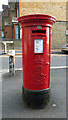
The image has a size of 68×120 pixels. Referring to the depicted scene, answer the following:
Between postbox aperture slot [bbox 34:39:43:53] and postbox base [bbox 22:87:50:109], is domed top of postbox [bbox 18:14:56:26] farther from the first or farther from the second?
postbox base [bbox 22:87:50:109]

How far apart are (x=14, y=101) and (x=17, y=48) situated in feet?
61.6

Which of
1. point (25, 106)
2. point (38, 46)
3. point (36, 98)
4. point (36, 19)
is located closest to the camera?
point (36, 19)

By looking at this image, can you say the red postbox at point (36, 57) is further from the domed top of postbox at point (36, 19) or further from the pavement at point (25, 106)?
the pavement at point (25, 106)

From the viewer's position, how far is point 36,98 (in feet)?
9.40

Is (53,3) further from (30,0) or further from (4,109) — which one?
(4,109)

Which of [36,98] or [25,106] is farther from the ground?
[36,98]

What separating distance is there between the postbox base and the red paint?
116 millimetres

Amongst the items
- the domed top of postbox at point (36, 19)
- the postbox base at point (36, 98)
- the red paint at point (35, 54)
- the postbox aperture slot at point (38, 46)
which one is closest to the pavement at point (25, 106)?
the postbox base at point (36, 98)

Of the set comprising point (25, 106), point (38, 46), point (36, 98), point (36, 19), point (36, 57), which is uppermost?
point (36, 19)

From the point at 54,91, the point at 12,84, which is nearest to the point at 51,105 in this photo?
the point at 54,91

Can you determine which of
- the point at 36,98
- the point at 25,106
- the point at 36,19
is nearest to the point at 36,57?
the point at 36,19

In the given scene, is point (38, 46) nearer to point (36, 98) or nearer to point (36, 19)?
point (36, 19)

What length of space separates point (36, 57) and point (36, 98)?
0.97 metres

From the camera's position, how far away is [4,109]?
9.50ft
